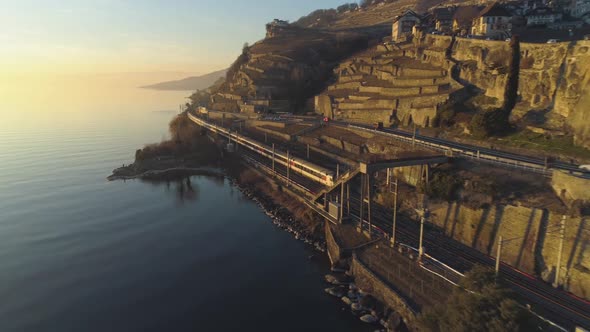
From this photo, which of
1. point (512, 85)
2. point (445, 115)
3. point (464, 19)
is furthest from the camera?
point (464, 19)

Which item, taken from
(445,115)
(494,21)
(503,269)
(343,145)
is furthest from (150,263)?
(494,21)

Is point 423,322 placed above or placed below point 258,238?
above

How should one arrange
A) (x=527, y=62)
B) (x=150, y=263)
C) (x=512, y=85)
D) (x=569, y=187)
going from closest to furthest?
(x=569, y=187)
(x=150, y=263)
(x=512, y=85)
(x=527, y=62)

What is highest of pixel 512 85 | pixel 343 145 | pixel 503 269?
pixel 512 85

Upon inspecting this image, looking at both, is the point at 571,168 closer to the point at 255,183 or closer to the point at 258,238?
the point at 258,238

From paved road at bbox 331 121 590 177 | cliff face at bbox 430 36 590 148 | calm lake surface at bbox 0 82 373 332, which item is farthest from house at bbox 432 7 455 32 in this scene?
calm lake surface at bbox 0 82 373 332

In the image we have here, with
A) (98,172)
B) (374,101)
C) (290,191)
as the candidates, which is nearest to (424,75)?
(374,101)

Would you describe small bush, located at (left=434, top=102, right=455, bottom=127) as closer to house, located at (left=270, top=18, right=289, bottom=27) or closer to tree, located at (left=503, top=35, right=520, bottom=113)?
tree, located at (left=503, top=35, right=520, bottom=113)

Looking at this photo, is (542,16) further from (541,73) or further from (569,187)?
(569,187)
